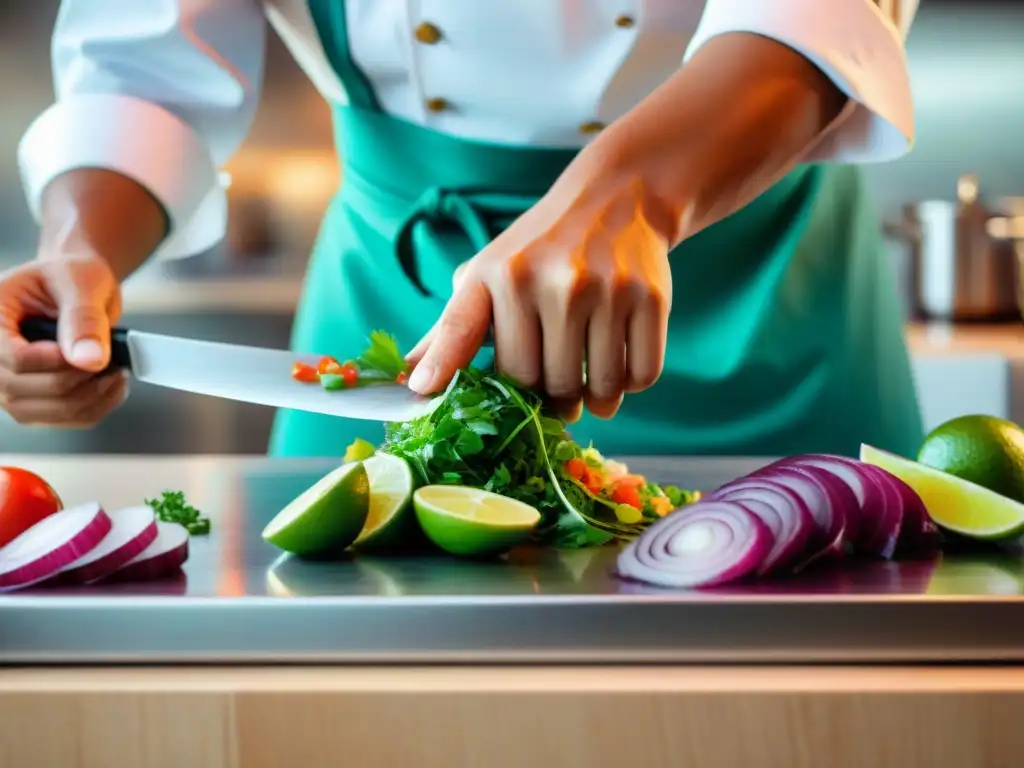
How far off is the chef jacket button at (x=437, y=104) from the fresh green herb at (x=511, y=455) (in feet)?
1.73

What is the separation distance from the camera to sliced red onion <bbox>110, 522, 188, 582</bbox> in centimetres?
82

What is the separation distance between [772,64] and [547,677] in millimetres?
569

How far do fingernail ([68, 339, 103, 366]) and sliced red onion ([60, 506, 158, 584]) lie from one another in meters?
0.34

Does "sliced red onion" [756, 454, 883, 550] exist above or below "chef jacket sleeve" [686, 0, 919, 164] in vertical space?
below

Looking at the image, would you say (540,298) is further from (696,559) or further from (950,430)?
(950,430)

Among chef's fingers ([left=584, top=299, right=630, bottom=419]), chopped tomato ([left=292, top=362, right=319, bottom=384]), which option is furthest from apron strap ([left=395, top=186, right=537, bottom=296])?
chef's fingers ([left=584, top=299, right=630, bottom=419])

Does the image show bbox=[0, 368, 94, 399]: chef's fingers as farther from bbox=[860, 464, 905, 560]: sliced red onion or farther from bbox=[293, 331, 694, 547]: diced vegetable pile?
bbox=[860, 464, 905, 560]: sliced red onion

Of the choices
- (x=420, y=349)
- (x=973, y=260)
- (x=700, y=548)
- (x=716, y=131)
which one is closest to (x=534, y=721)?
(x=700, y=548)

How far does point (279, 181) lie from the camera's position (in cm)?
345

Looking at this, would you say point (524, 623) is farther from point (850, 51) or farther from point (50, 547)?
point (850, 51)

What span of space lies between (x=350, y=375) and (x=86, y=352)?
0.27m

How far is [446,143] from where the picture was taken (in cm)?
141

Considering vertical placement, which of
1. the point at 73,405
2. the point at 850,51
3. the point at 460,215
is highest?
the point at 850,51

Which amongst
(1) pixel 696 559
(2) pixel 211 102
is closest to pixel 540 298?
(1) pixel 696 559
